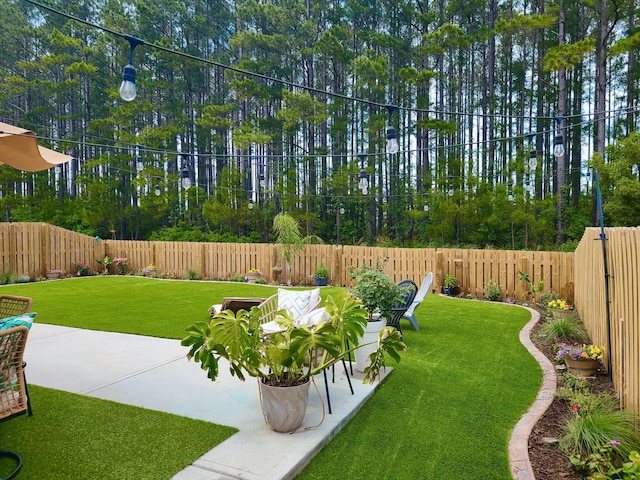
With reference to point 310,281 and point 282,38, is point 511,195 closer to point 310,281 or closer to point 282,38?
point 310,281

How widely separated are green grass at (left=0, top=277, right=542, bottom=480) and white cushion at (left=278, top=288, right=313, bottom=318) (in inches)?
48.2

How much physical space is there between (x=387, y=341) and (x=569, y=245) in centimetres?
1183

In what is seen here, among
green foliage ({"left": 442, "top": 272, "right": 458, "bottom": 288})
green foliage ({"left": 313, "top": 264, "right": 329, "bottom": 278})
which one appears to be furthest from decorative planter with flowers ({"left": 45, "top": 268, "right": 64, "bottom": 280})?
green foliage ({"left": 442, "top": 272, "right": 458, "bottom": 288})

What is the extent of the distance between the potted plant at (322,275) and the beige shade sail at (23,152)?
25.4ft

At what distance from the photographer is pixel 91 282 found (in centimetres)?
1188

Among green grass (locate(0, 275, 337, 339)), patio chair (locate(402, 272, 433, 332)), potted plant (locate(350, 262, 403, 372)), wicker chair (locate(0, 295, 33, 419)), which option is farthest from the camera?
green grass (locate(0, 275, 337, 339))

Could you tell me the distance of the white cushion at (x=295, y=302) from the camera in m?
4.83

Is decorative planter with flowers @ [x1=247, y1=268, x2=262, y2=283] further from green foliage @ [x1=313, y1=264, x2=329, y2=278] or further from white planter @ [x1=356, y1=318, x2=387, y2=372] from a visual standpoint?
white planter @ [x1=356, y1=318, x2=387, y2=372]

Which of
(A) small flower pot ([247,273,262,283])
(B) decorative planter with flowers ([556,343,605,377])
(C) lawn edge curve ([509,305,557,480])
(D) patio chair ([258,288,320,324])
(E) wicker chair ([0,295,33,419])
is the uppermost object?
(E) wicker chair ([0,295,33,419])

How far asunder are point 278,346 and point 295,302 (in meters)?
2.16

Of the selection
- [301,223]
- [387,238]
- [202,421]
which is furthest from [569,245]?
[202,421]

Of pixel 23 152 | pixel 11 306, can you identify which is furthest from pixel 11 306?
pixel 23 152

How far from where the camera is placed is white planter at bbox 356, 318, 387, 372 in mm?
4129

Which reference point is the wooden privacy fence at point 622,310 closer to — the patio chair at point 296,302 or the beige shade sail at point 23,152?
the patio chair at point 296,302
